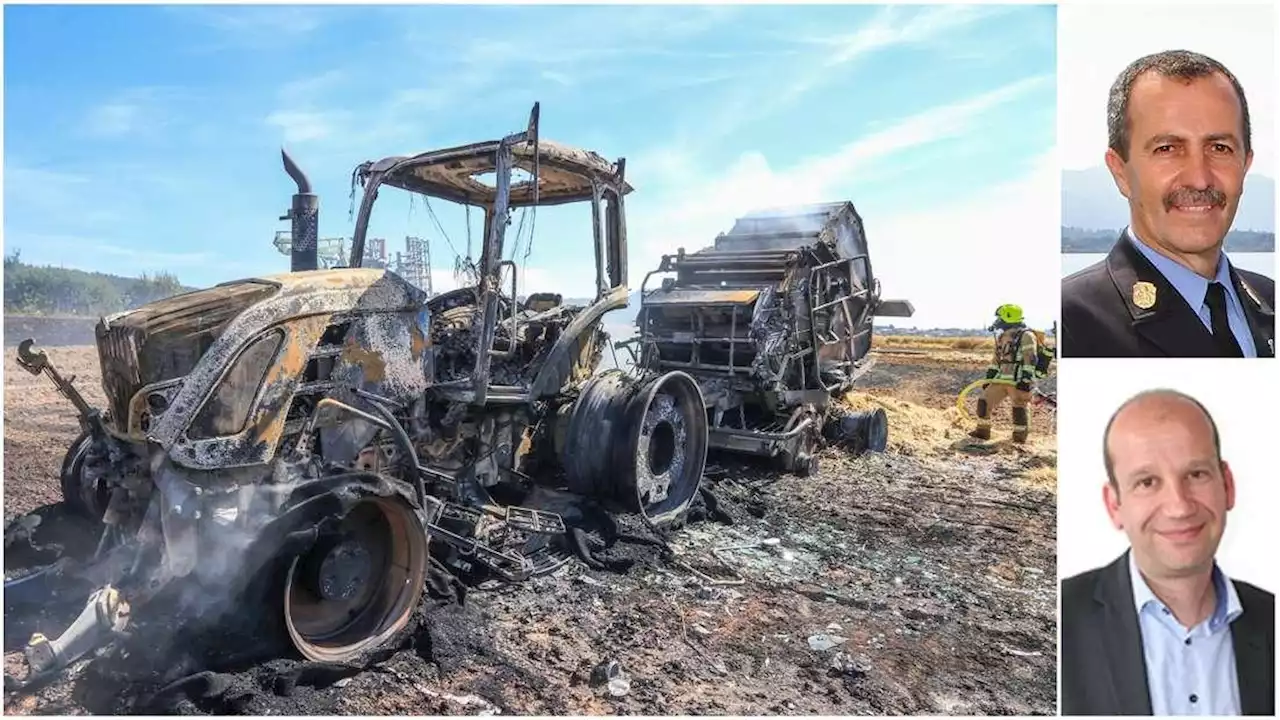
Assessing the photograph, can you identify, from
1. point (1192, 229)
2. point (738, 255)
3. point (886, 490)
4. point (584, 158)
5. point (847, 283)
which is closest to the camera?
point (1192, 229)

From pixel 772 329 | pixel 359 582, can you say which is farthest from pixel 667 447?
pixel 359 582

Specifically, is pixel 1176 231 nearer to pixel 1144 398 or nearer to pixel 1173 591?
pixel 1144 398

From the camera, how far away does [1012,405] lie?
9750 millimetres

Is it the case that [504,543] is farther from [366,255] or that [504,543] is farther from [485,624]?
[366,255]

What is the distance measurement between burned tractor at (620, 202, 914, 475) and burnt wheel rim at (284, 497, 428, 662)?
3.65 meters

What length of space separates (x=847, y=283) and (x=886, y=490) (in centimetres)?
305

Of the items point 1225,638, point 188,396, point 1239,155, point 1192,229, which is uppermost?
point 1239,155

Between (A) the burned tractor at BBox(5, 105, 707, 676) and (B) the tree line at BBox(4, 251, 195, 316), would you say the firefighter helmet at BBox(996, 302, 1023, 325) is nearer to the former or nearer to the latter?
(A) the burned tractor at BBox(5, 105, 707, 676)

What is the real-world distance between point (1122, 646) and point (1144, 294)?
4.56ft

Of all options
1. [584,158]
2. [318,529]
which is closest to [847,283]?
[584,158]

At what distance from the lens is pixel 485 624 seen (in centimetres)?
402

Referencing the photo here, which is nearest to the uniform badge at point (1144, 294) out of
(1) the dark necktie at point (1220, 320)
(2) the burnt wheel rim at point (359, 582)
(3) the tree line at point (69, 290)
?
(1) the dark necktie at point (1220, 320)

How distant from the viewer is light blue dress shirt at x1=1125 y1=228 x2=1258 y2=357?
3.04 m

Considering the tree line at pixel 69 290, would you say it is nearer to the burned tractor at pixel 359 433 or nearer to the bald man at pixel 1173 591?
the burned tractor at pixel 359 433
